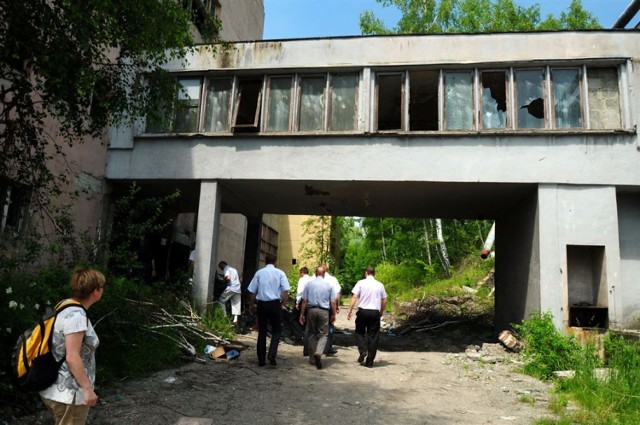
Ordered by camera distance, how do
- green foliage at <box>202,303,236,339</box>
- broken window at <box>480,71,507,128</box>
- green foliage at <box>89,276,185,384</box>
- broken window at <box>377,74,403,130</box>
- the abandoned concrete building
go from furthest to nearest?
broken window at <box>377,74,403,130</box> → broken window at <box>480,71,507,128</box> → green foliage at <box>202,303,236,339</box> → the abandoned concrete building → green foliage at <box>89,276,185,384</box>

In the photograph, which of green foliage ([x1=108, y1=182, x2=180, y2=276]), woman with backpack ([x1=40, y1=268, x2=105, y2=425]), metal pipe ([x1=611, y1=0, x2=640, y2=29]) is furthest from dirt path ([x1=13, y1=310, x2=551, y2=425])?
metal pipe ([x1=611, y1=0, x2=640, y2=29])

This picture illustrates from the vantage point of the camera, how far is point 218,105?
12148mm

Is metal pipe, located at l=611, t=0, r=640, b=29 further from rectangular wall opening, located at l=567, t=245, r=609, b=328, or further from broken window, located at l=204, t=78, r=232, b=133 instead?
broken window, located at l=204, t=78, r=232, b=133

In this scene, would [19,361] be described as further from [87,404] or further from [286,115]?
[286,115]

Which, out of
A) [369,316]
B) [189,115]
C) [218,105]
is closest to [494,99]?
[369,316]

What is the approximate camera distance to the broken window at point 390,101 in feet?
→ 37.8

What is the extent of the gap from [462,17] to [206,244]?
20.7 m

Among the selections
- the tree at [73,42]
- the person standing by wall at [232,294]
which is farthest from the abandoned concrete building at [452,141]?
the tree at [73,42]

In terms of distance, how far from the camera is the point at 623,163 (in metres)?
10.1

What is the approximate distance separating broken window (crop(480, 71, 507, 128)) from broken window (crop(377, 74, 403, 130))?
1828mm

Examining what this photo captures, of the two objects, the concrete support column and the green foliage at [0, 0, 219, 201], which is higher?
the green foliage at [0, 0, 219, 201]

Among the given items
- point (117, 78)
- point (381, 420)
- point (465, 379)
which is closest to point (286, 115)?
point (117, 78)

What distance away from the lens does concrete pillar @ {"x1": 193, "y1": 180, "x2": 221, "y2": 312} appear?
11.3m

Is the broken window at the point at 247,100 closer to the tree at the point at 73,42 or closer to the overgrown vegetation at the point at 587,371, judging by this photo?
the tree at the point at 73,42
